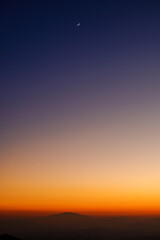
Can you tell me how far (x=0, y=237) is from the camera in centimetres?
16462

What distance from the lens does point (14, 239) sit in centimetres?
16288

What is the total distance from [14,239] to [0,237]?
8893 millimetres
